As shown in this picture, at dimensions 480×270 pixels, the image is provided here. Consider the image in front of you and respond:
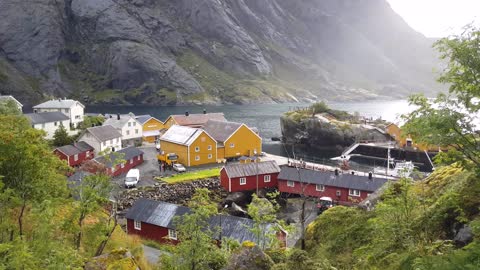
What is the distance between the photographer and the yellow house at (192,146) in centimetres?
5234

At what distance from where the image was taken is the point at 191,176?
46500 millimetres

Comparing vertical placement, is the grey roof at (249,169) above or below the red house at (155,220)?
above

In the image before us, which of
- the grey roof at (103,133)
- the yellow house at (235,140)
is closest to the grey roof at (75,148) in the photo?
the grey roof at (103,133)

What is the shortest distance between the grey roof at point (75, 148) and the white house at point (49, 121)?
17.4 meters

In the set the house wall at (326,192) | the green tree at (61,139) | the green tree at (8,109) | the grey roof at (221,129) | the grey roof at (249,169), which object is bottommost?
the house wall at (326,192)

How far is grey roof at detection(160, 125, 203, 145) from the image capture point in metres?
52.7

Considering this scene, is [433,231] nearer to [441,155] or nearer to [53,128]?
[441,155]

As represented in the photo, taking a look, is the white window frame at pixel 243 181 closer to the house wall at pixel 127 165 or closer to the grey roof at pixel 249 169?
the grey roof at pixel 249 169

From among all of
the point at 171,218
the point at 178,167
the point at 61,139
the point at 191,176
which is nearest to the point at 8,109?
the point at 61,139

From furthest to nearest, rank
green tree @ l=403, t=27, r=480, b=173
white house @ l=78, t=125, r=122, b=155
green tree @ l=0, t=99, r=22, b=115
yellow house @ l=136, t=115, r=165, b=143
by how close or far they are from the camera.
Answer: yellow house @ l=136, t=115, r=165, b=143, white house @ l=78, t=125, r=122, b=155, green tree @ l=0, t=99, r=22, b=115, green tree @ l=403, t=27, r=480, b=173

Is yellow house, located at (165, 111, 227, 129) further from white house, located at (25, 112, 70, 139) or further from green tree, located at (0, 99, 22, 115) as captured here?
green tree, located at (0, 99, 22, 115)

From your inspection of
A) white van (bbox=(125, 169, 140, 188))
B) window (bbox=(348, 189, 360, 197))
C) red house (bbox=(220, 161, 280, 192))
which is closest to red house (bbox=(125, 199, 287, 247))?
white van (bbox=(125, 169, 140, 188))

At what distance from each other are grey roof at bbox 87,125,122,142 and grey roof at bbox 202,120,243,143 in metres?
13.5

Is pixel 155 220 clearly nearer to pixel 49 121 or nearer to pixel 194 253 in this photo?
pixel 194 253
